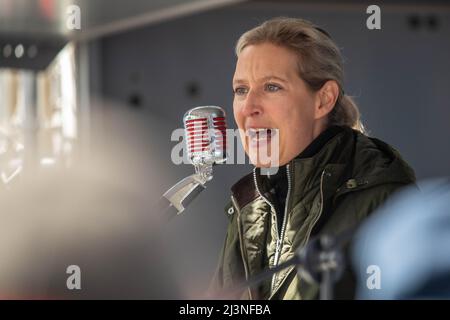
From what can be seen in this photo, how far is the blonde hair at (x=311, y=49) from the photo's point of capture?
136cm

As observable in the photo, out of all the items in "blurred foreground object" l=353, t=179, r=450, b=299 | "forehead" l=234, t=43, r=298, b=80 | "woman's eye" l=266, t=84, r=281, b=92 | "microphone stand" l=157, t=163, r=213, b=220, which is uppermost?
"forehead" l=234, t=43, r=298, b=80

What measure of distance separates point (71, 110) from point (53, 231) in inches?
47.4

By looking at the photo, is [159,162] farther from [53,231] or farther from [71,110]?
[71,110]

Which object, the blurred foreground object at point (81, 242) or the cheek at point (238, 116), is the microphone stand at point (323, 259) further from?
the cheek at point (238, 116)

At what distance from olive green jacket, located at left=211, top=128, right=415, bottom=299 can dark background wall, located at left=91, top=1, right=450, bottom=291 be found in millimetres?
49

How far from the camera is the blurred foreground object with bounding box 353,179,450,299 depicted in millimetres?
1089

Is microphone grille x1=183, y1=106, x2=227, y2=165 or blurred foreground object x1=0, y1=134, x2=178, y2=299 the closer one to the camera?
blurred foreground object x1=0, y1=134, x2=178, y2=299

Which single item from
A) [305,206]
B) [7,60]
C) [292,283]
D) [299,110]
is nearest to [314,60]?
[299,110]

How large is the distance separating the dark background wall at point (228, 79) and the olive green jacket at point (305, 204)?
0.16 feet

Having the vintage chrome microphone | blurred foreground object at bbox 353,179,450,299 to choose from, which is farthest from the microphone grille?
blurred foreground object at bbox 353,179,450,299

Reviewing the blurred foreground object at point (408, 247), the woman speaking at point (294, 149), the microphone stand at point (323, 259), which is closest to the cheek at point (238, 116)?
the woman speaking at point (294, 149)

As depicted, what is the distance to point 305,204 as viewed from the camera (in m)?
1.33

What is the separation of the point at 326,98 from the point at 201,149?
22 centimetres

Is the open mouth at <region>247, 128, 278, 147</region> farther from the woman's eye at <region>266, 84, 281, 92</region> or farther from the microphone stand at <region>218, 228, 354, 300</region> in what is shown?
the microphone stand at <region>218, 228, 354, 300</region>
